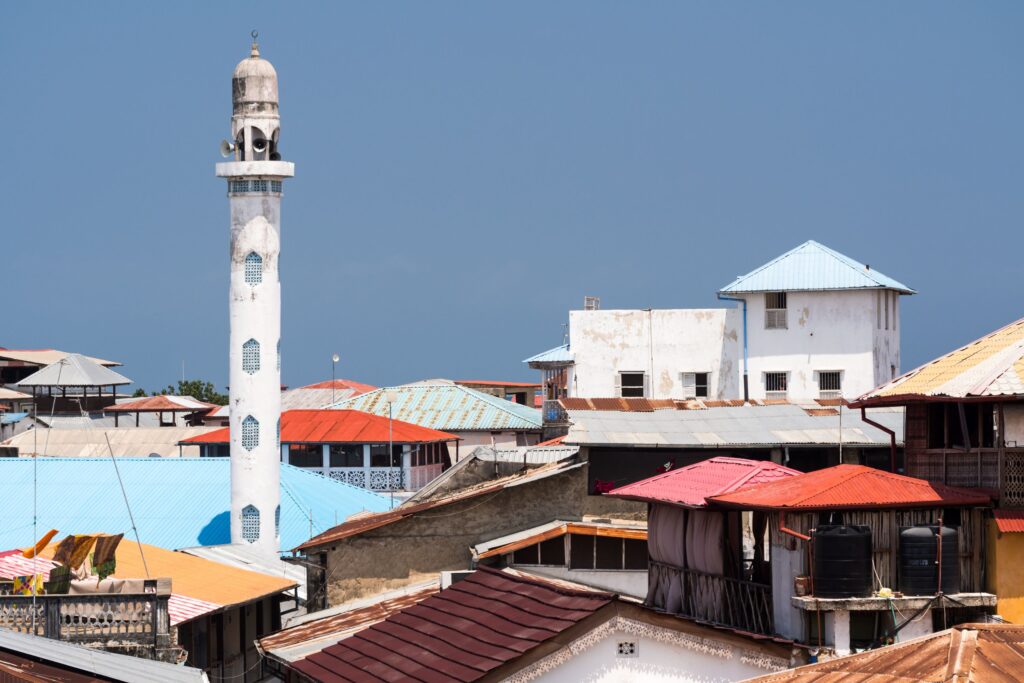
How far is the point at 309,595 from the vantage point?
37156 mm

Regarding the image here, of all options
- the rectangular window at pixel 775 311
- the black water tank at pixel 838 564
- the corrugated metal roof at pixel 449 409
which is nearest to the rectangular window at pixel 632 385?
the rectangular window at pixel 775 311

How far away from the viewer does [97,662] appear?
74.4 feet

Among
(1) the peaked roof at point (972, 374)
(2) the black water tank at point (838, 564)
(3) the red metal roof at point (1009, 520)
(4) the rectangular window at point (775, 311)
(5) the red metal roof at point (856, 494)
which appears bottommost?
(2) the black water tank at point (838, 564)

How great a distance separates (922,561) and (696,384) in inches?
1734

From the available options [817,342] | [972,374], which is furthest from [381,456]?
[972,374]

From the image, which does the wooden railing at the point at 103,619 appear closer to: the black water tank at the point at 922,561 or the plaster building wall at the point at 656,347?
the black water tank at the point at 922,561

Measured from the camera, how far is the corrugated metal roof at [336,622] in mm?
30906

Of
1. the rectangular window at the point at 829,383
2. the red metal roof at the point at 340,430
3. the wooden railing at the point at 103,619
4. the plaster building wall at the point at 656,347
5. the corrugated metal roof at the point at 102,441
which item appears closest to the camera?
the wooden railing at the point at 103,619

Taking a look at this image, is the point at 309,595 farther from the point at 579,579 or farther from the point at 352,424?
the point at 352,424

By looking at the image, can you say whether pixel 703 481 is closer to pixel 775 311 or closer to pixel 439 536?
pixel 439 536

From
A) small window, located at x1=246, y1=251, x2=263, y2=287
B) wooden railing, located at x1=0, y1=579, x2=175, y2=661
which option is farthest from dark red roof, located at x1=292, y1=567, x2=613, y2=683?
small window, located at x1=246, y1=251, x2=263, y2=287

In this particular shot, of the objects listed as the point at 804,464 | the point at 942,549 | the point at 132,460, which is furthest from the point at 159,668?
the point at 132,460

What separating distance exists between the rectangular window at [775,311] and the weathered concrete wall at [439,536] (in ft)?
109

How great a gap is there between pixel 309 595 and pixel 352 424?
101 feet
